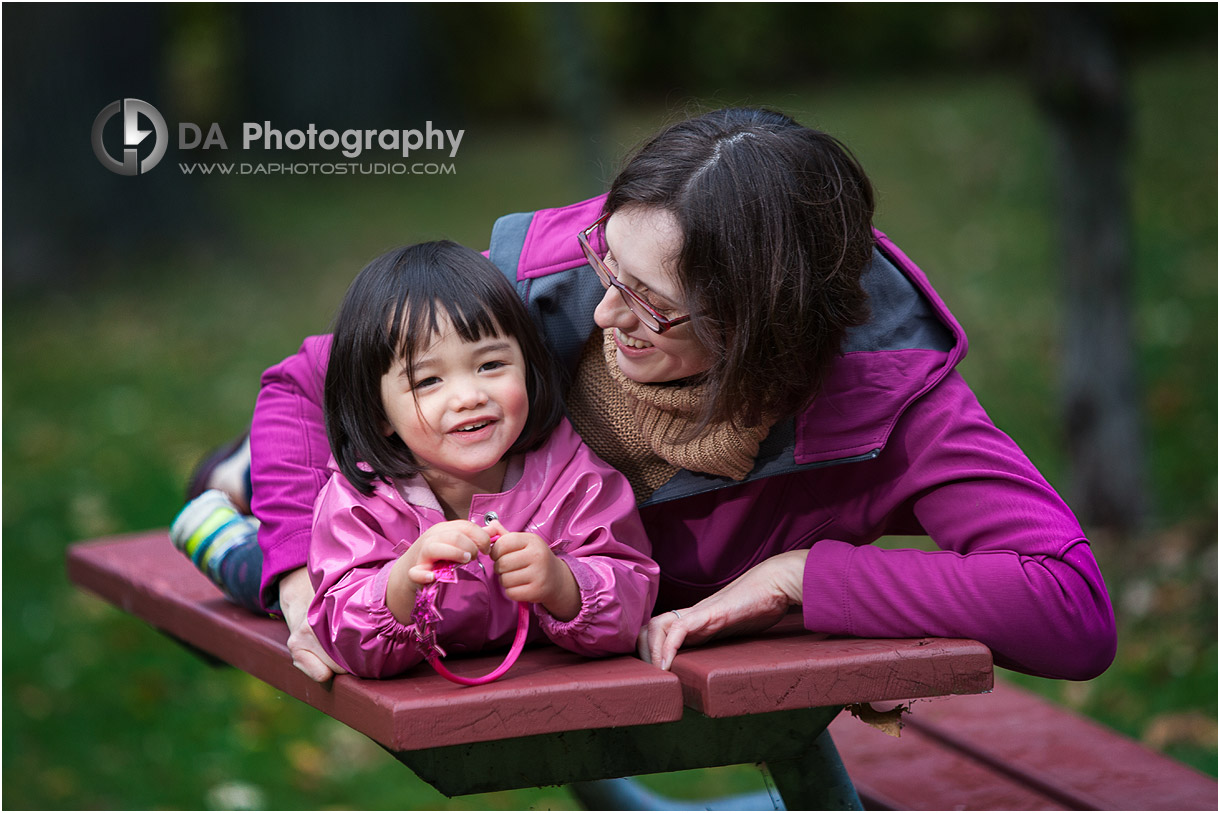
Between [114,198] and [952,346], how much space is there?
30.7 ft

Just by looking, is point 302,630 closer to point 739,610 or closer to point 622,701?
point 622,701

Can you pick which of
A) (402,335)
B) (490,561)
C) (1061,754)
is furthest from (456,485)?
(1061,754)

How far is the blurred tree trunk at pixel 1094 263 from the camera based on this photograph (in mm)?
4715

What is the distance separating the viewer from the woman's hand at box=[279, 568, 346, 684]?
1962 millimetres

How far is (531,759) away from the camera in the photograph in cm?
199

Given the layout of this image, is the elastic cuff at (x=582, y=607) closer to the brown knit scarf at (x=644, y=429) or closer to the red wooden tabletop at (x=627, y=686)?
the red wooden tabletop at (x=627, y=686)

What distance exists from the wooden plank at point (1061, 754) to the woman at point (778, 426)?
2.86 ft

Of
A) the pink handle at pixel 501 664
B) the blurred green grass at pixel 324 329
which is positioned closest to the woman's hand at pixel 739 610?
the pink handle at pixel 501 664

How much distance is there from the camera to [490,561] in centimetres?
207

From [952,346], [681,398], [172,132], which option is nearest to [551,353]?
[681,398]

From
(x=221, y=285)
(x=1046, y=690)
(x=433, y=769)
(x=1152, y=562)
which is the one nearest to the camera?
(x=433, y=769)

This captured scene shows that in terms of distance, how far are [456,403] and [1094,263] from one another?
3.56m

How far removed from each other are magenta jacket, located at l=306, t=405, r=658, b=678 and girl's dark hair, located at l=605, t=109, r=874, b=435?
8.6 inches

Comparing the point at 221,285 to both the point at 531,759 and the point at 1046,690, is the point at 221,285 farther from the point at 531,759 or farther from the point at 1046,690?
the point at 531,759
